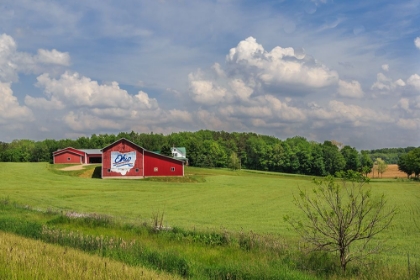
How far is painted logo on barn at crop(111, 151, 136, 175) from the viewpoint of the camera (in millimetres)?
66062

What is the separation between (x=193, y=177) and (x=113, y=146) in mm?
14707

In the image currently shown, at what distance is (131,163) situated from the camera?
66250 millimetres

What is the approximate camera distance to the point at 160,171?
6719 centimetres

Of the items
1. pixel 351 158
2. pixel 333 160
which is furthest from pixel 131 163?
pixel 351 158

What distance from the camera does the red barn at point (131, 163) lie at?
65.9 m

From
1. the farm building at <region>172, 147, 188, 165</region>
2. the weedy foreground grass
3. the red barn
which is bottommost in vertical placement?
the weedy foreground grass

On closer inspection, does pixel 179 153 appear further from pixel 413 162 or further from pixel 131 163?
pixel 413 162

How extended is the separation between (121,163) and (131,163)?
66.7 inches

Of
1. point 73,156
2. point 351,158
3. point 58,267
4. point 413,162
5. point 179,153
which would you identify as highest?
point 179,153

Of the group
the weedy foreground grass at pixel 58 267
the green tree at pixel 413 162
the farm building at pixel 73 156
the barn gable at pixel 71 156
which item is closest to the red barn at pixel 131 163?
the farm building at pixel 73 156

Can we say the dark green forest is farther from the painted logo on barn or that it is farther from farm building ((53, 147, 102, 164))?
the painted logo on barn

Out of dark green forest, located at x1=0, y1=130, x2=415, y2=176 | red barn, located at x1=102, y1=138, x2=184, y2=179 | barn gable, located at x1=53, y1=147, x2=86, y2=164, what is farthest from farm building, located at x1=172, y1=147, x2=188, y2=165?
red barn, located at x1=102, y1=138, x2=184, y2=179

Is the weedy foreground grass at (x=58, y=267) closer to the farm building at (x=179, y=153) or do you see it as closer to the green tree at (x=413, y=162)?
the farm building at (x=179, y=153)

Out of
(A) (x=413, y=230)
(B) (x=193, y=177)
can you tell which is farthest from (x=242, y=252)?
(B) (x=193, y=177)
